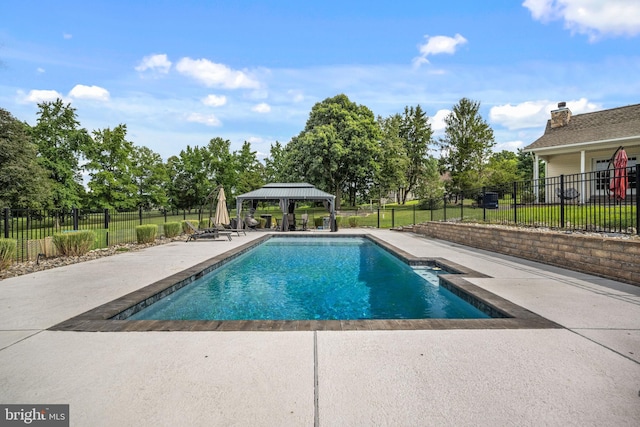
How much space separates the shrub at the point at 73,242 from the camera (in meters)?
8.45

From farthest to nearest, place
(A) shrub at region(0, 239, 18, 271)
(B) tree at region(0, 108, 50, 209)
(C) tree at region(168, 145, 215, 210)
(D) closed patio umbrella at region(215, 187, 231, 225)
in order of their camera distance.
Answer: (C) tree at region(168, 145, 215, 210) → (B) tree at region(0, 108, 50, 209) → (D) closed patio umbrella at region(215, 187, 231, 225) → (A) shrub at region(0, 239, 18, 271)

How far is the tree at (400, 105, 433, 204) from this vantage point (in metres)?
39.2

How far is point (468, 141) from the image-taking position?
103ft

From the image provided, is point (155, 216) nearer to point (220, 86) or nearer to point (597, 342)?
point (220, 86)

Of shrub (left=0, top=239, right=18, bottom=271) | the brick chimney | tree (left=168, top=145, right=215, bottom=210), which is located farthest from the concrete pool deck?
tree (left=168, top=145, right=215, bottom=210)

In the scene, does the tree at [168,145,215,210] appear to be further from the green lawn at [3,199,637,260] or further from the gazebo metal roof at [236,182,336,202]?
the green lawn at [3,199,637,260]

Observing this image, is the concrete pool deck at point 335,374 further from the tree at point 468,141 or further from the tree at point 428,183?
the tree at point 428,183

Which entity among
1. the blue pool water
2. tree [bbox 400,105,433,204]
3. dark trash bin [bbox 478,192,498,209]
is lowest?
the blue pool water

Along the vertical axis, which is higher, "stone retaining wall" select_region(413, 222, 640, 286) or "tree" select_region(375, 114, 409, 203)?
"tree" select_region(375, 114, 409, 203)

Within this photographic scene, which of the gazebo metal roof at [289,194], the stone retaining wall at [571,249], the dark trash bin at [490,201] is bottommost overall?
the stone retaining wall at [571,249]

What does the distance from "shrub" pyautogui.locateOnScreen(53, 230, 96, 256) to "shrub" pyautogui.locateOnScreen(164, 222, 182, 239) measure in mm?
4792

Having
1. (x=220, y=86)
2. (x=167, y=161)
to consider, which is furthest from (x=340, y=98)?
(x=167, y=161)

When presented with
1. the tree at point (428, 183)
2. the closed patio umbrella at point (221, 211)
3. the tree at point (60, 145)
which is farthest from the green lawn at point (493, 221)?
the tree at point (428, 183)

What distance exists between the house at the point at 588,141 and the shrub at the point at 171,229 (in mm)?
16384
